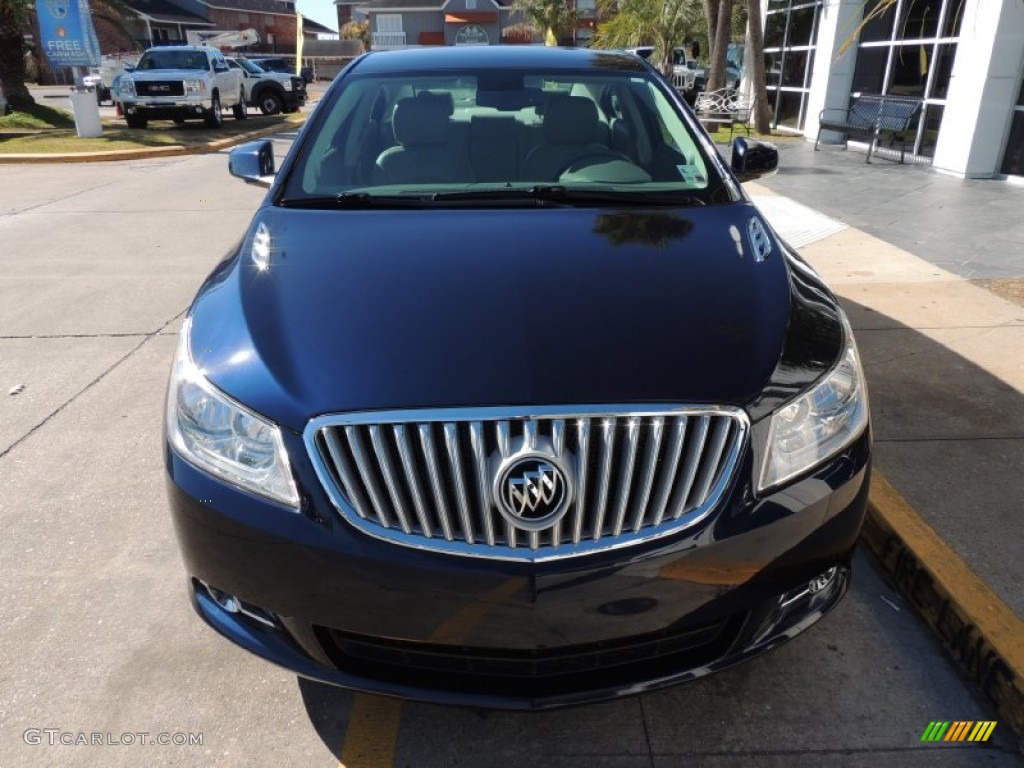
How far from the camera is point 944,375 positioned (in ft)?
14.1

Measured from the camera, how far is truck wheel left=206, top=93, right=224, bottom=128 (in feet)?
62.5

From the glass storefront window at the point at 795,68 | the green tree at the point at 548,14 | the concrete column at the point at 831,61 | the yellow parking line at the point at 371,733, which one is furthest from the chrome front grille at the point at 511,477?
the green tree at the point at 548,14

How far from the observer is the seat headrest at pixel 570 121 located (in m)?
3.47

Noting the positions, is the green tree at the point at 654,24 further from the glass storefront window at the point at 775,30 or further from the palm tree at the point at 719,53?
the glass storefront window at the point at 775,30

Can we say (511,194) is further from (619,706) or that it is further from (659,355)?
(619,706)

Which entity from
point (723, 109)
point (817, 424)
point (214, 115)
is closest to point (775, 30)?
point (723, 109)

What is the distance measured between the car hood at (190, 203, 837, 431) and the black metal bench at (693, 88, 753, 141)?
13514mm

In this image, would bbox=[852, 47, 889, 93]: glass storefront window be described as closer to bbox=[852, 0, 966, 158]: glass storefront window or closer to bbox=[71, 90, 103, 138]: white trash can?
bbox=[852, 0, 966, 158]: glass storefront window

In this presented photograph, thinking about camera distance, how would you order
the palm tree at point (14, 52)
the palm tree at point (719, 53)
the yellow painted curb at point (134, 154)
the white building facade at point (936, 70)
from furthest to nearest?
the palm tree at point (14, 52) → the palm tree at point (719, 53) → the yellow painted curb at point (134, 154) → the white building facade at point (936, 70)

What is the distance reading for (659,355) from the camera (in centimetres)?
203

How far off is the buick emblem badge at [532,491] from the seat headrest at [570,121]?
2007 mm

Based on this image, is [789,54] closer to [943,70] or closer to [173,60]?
[943,70]

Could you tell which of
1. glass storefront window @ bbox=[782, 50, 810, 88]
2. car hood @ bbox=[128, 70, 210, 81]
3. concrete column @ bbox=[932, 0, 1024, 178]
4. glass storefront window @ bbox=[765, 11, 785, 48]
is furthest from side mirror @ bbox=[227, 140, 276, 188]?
car hood @ bbox=[128, 70, 210, 81]

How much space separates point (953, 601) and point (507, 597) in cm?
158
